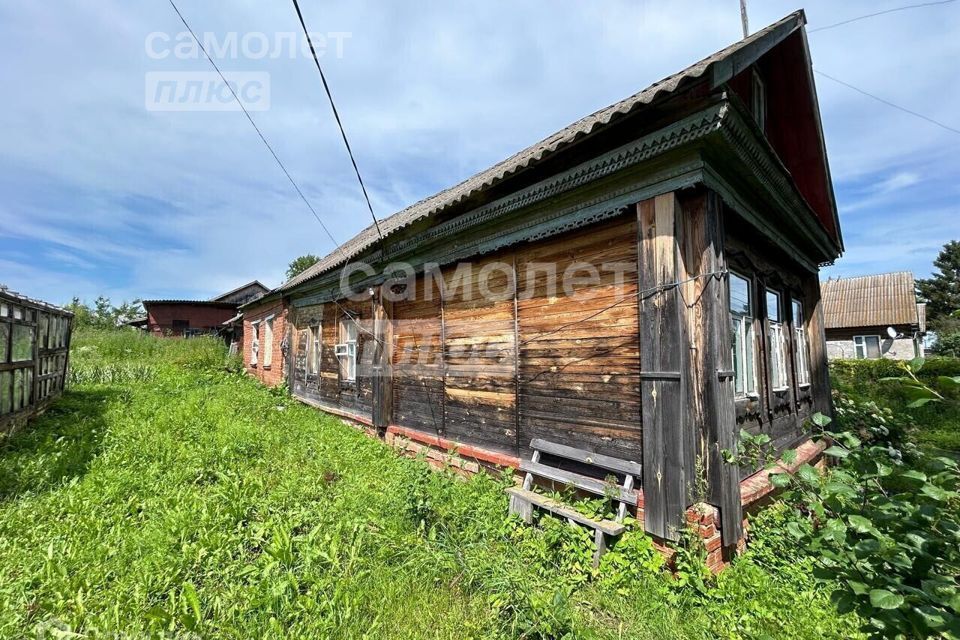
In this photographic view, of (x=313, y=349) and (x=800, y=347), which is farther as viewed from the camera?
(x=313, y=349)

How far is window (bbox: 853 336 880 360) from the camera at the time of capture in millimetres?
21578

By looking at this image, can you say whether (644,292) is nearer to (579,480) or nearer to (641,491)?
(641,491)

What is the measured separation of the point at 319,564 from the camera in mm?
3236

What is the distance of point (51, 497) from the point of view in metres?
4.19

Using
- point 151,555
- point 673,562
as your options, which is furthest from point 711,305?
point 151,555

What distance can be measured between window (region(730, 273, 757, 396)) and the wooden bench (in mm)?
1529

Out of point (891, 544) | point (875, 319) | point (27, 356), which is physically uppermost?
point (875, 319)

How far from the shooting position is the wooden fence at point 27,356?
243 inches

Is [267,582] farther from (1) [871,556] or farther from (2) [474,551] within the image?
(1) [871,556]

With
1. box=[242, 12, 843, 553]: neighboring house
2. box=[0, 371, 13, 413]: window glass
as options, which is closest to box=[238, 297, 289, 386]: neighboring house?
box=[0, 371, 13, 413]: window glass

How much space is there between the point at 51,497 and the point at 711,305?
6602 mm

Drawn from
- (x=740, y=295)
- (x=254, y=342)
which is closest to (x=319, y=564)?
(x=740, y=295)

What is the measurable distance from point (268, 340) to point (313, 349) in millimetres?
4743

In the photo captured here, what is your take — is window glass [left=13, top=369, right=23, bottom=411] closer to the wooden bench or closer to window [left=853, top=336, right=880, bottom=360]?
the wooden bench
